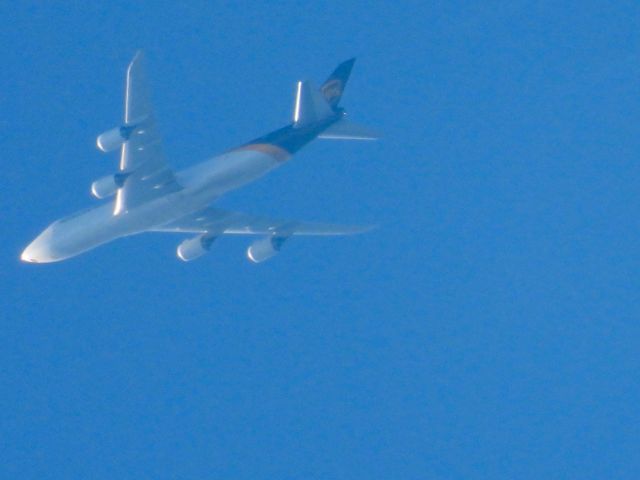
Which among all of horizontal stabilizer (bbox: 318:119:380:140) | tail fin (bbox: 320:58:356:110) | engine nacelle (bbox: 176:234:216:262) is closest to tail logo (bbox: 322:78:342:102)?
tail fin (bbox: 320:58:356:110)

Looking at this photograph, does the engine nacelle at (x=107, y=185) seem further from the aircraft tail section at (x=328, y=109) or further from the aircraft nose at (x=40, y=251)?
the aircraft tail section at (x=328, y=109)

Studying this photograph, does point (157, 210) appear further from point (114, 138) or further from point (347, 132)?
point (347, 132)

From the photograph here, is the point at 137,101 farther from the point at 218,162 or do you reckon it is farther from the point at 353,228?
the point at 353,228

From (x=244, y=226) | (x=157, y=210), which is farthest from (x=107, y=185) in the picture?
(x=244, y=226)


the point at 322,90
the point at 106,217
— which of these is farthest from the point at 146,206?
the point at 322,90

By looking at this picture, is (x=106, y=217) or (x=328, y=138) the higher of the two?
(x=328, y=138)

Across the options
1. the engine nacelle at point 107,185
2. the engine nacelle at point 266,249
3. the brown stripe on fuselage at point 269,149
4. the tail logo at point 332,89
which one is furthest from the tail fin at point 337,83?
the engine nacelle at point 107,185
